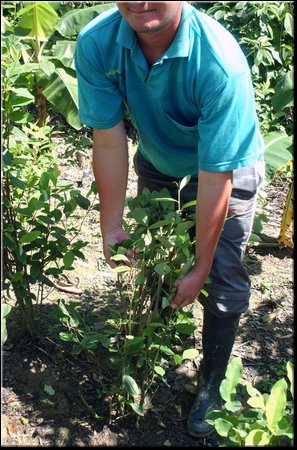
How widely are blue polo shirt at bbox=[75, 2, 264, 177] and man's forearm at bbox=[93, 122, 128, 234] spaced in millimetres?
56

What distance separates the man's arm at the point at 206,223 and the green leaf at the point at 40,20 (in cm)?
311

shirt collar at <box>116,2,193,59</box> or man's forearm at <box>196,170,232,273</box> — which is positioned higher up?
shirt collar at <box>116,2,193,59</box>

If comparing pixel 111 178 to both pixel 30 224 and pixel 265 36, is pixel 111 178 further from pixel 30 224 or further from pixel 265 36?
pixel 265 36

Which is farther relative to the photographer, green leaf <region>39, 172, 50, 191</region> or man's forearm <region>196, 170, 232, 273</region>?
green leaf <region>39, 172, 50, 191</region>

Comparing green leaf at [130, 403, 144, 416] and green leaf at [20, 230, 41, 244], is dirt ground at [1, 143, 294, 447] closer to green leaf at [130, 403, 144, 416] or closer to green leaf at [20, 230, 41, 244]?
green leaf at [130, 403, 144, 416]

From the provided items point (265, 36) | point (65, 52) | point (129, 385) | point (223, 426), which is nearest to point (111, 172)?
point (129, 385)

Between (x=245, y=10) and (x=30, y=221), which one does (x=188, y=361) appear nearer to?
(x=30, y=221)

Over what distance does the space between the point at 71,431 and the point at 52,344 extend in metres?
0.46

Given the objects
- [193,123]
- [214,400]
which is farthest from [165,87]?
[214,400]

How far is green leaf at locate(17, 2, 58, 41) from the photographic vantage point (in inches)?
187

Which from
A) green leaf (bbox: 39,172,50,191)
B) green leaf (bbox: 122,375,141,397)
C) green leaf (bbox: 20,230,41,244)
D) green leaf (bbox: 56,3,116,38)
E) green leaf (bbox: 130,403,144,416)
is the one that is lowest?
green leaf (bbox: 130,403,144,416)

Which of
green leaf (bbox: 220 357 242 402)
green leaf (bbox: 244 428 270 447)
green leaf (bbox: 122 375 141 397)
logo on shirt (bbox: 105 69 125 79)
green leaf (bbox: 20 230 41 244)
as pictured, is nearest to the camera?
green leaf (bbox: 244 428 270 447)

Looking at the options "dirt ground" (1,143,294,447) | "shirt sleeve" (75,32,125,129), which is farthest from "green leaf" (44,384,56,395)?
"shirt sleeve" (75,32,125,129)

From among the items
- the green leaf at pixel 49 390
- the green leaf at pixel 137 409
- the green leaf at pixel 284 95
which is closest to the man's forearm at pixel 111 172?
the green leaf at pixel 137 409
